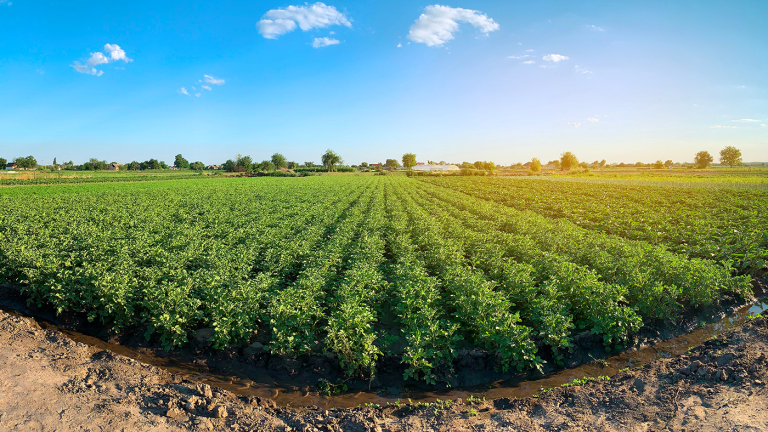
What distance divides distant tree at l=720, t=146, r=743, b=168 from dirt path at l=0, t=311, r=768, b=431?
14392 centimetres

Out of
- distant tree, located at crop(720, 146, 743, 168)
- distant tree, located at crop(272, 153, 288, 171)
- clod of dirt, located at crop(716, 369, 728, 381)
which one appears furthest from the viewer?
distant tree, located at crop(272, 153, 288, 171)

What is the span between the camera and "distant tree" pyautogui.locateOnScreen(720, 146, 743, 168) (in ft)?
339

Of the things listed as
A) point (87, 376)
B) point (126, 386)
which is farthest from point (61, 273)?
point (126, 386)

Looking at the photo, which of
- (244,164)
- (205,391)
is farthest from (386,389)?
(244,164)

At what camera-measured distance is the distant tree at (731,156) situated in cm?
10319

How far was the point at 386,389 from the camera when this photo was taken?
19.5ft

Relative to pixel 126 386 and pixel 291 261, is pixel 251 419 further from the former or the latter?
pixel 291 261

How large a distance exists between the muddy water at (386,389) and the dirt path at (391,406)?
14.9 inches

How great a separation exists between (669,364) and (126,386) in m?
9.75

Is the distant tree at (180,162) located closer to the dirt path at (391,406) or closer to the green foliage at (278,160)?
the green foliage at (278,160)

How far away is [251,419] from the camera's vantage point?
4.86 meters

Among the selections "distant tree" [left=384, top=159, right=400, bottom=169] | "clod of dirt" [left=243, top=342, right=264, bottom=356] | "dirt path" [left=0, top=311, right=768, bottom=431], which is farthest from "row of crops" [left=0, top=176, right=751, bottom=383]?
"distant tree" [left=384, top=159, right=400, bottom=169]

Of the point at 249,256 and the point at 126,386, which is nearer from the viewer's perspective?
the point at 126,386

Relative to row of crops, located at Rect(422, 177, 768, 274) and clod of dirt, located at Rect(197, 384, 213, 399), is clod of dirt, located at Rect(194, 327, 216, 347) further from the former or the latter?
row of crops, located at Rect(422, 177, 768, 274)
